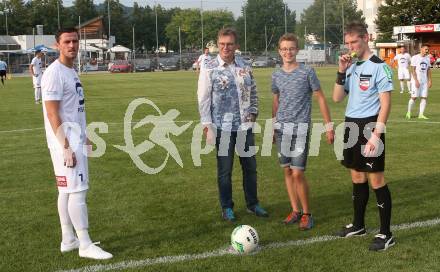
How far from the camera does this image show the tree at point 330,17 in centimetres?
8425

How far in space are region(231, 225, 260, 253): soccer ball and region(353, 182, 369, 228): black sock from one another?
1.10m

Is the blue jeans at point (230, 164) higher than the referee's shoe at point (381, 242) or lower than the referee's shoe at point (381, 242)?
higher

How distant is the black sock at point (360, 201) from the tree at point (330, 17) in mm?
78464

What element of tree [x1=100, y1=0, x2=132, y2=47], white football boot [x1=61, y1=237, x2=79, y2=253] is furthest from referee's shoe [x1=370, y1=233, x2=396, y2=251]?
tree [x1=100, y1=0, x2=132, y2=47]

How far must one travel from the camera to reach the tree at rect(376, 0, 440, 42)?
72375mm

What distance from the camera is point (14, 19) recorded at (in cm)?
8975

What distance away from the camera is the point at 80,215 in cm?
519

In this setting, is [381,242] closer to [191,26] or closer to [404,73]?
[404,73]

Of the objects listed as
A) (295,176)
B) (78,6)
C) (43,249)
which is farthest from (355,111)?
(78,6)

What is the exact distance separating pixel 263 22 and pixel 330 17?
47.5ft

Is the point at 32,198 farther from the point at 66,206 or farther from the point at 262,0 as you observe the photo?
the point at 262,0

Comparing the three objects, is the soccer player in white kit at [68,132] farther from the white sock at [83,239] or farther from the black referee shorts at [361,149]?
the black referee shorts at [361,149]

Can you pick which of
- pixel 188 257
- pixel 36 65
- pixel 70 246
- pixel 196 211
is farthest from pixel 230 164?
pixel 36 65

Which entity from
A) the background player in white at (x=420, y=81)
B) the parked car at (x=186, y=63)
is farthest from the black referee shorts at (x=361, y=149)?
the parked car at (x=186, y=63)
